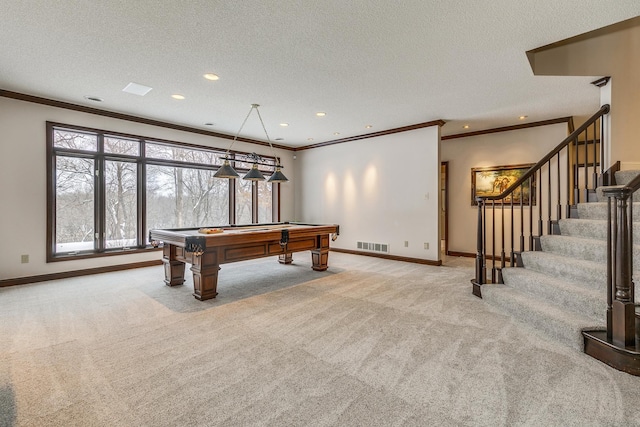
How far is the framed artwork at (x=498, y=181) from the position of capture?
5988 millimetres

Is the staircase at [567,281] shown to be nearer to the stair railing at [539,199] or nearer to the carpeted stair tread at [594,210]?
the carpeted stair tread at [594,210]

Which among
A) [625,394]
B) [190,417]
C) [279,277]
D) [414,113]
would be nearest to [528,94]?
[414,113]

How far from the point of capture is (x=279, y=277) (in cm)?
472

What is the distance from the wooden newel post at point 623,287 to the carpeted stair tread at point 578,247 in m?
0.86

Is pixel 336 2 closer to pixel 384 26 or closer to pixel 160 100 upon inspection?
pixel 384 26

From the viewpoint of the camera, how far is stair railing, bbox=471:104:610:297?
148 inches

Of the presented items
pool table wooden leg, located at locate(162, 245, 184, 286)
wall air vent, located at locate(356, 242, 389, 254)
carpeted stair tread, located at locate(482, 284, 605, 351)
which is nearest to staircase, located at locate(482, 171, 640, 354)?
carpeted stair tread, located at locate(482, 284, 605, 351)

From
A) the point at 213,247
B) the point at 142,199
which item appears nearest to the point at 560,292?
the point at 213,247

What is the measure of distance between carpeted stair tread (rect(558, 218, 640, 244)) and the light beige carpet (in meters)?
1.47

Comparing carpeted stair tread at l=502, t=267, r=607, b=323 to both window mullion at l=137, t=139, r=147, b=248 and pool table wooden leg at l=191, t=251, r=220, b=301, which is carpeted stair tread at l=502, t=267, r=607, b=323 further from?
window mullion at l=137, t=139, r=147, b=248

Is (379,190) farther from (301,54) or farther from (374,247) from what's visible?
(301,54)

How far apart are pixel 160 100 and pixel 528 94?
18.2 ft

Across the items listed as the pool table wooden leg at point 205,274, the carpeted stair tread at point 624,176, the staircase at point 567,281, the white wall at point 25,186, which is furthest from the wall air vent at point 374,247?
the white wall at point 25,186

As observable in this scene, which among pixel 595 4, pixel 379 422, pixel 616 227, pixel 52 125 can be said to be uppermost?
pixel 595 4
